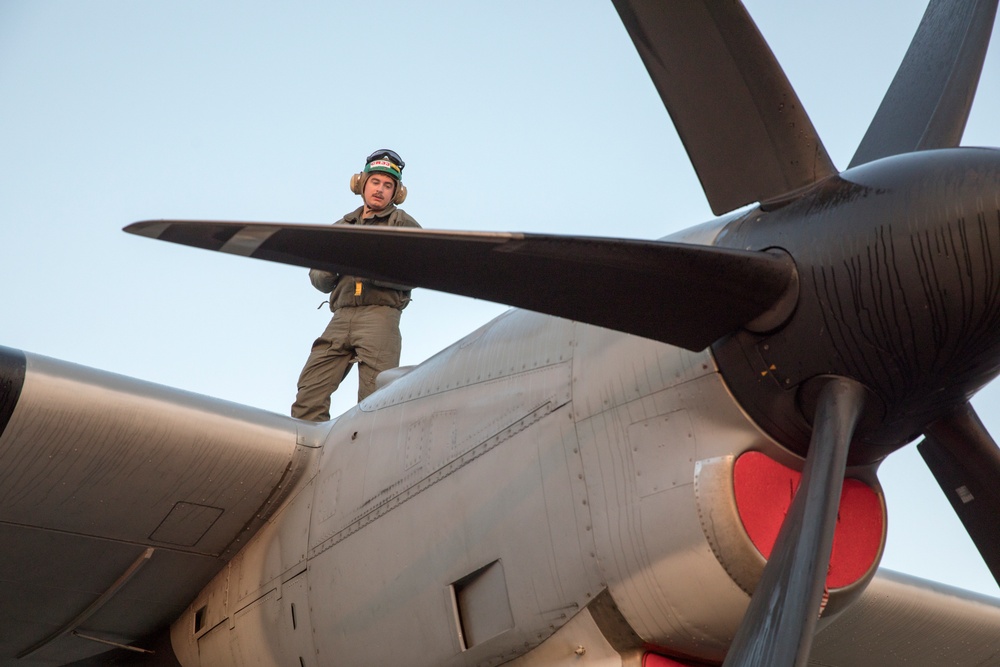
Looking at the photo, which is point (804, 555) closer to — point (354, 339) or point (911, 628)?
point (911, 628)

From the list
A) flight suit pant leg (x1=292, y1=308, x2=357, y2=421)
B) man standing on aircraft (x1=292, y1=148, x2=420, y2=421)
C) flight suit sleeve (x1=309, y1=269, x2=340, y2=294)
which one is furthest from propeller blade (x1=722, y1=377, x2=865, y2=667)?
flight suit sleeve (x1=309, y1=269, x2=340, y2=294)

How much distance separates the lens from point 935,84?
17.1ft

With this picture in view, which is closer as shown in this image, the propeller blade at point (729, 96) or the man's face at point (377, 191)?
the propeller blade at point (729, 96)

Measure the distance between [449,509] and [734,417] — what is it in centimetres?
163

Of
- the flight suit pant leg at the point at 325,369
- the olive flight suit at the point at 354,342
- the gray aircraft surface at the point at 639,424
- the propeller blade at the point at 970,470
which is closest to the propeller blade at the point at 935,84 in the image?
the gray aircraft surface at the point at 639,424

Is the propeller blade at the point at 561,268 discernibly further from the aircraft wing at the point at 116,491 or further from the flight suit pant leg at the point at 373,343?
the flight suit pant leg at the point at 373,343

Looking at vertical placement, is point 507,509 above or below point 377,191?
below

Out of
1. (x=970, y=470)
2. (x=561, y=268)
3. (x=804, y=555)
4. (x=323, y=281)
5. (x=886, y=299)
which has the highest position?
(x=323, y=281)

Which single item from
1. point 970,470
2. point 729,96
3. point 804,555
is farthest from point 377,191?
point 804,555

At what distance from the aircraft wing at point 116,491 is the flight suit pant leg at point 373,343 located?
1357 mm

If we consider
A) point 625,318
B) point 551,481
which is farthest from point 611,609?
point 625,318

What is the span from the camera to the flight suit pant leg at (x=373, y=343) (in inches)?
319

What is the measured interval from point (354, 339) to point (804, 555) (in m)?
4.98

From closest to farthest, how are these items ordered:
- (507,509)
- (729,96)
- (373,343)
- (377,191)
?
(729,96) < (507,509) < (373,343) < (377,191)
